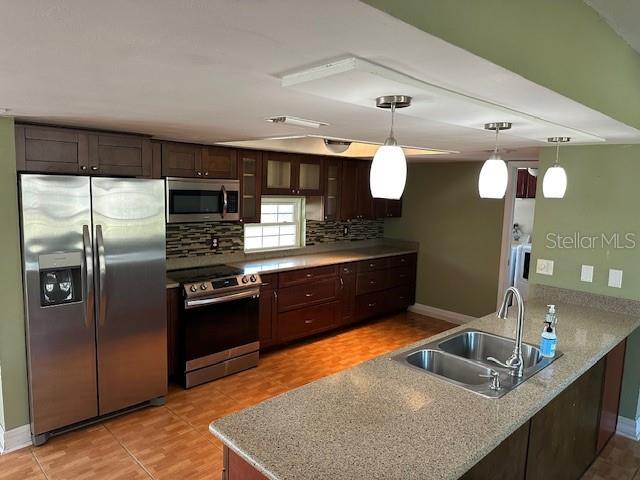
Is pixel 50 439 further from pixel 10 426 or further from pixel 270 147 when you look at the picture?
pixel 270 147

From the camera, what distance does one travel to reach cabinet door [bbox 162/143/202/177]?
144 inches

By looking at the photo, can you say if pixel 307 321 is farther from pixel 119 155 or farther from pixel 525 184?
pixel 525 184

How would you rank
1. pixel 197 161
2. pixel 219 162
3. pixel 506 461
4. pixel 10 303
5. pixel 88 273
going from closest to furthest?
pixel 506 461 → pixel 10 303 → pixel 88 273 → pixel 197 161 → pixel 219 162

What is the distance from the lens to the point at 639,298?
300 centimetres

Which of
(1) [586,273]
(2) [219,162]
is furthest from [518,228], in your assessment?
(2) [219,162]

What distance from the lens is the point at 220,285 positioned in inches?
148

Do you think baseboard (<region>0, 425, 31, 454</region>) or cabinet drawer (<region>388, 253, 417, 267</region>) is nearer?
baseboard (<region>0, 425, 31, 454</region>)

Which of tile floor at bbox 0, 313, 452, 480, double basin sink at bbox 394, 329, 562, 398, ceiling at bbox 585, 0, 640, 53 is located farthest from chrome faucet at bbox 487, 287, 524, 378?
tile floor at bbox 0, 313, 452, 480

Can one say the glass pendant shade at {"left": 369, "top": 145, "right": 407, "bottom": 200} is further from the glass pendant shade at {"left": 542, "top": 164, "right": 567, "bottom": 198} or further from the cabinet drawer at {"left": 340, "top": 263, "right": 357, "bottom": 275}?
the cabinet drawer at {"left": 340, "top": 263, "right": 357, "bottom": 275}

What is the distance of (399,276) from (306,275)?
166cm

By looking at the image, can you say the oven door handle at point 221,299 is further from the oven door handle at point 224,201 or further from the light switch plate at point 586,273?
the light switch plate at point 586,273

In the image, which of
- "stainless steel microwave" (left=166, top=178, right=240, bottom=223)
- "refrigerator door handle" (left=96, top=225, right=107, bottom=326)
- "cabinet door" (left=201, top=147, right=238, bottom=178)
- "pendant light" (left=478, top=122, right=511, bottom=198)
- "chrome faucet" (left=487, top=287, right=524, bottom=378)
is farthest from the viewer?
"cabinet door" (left=201, top=147, right=238, bottom=178)

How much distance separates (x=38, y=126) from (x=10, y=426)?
1.90 meters

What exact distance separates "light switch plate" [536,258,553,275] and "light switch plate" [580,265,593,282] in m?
0.21
